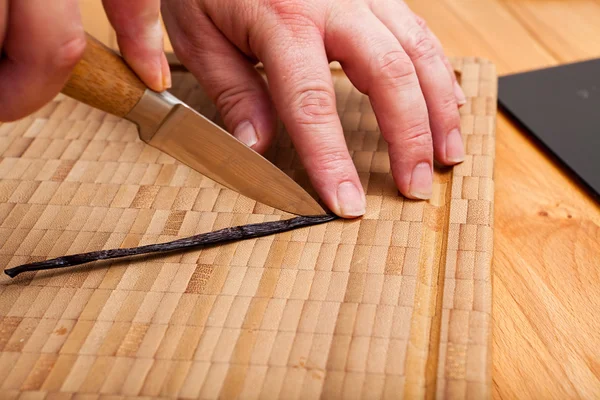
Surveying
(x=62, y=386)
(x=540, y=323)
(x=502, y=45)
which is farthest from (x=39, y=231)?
(x=502, y=45)

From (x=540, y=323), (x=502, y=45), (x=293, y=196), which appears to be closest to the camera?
(x=540, y=323)

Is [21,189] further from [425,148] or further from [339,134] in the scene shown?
[425,148]

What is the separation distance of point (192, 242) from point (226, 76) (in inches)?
14.4

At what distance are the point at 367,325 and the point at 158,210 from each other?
41 centimetres

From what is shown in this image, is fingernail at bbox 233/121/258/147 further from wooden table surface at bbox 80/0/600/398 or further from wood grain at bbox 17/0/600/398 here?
wooden table surface at bbox 80/0/600/398

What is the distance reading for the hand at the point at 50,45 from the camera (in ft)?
2.47

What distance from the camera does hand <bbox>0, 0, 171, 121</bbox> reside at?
0.75m

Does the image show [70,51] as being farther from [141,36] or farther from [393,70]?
[393,70]

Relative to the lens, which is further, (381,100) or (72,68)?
(381,100)

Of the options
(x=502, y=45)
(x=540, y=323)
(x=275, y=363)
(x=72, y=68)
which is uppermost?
(x=72, y=68)

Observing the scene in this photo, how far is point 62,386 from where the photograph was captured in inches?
34.1

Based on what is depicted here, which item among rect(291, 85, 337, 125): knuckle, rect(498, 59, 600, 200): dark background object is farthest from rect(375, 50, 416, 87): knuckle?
rect(498, 59, 600, 200): dark background object

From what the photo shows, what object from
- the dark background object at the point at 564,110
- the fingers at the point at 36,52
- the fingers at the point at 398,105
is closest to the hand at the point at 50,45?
the fingers at the point at 36,52

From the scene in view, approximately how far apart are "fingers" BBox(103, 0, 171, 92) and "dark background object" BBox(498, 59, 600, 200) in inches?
28.6
